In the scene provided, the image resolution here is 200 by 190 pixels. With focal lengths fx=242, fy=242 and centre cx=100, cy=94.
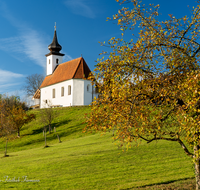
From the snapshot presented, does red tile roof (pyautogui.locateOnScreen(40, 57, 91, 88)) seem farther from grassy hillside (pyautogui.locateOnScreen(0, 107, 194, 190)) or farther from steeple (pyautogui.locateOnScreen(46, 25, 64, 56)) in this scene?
grassy hillside (pyautogui.locateOnScreen(0, 107, 194, 190))

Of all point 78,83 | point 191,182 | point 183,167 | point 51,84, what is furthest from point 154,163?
point 51,84

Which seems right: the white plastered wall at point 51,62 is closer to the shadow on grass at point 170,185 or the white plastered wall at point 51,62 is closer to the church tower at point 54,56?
the church tower at point 54,56

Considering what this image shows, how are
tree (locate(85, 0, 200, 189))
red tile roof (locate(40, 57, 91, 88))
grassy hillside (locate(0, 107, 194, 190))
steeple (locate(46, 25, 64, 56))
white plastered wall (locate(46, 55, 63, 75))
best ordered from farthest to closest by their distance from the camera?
steeple (locate(46, 25, 64, 56))
white plastered wall (locate(46, 55, 63, 75))
red tile roof (locate(40, 57, 91, 88))
grassy hillside (locate(0, 107, 194, 190))
tree (locate(85, 0, 200, 189))

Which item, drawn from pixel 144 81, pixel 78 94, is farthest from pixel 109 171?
pixel 78 94

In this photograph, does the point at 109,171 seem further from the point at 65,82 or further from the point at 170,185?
the point at 65,82

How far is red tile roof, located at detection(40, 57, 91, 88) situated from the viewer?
159ft

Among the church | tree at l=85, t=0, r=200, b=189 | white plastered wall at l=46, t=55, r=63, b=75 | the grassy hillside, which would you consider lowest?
the grassy hillside

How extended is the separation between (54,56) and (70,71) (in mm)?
10969

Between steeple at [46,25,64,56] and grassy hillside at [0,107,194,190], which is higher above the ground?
steeple at [46,25,64,56]

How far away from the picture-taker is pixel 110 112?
7277 mm

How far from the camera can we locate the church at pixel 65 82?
47.6m

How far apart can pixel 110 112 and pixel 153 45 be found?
2.41 m

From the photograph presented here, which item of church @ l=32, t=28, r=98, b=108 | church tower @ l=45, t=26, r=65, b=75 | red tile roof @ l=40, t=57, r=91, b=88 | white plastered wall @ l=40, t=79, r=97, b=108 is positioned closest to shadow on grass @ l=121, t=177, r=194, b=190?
church @ l=32, t=28, r=98, b=108

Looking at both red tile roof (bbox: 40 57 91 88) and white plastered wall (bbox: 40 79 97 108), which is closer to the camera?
white plastered wall (bbox: 40 79 97 108)
